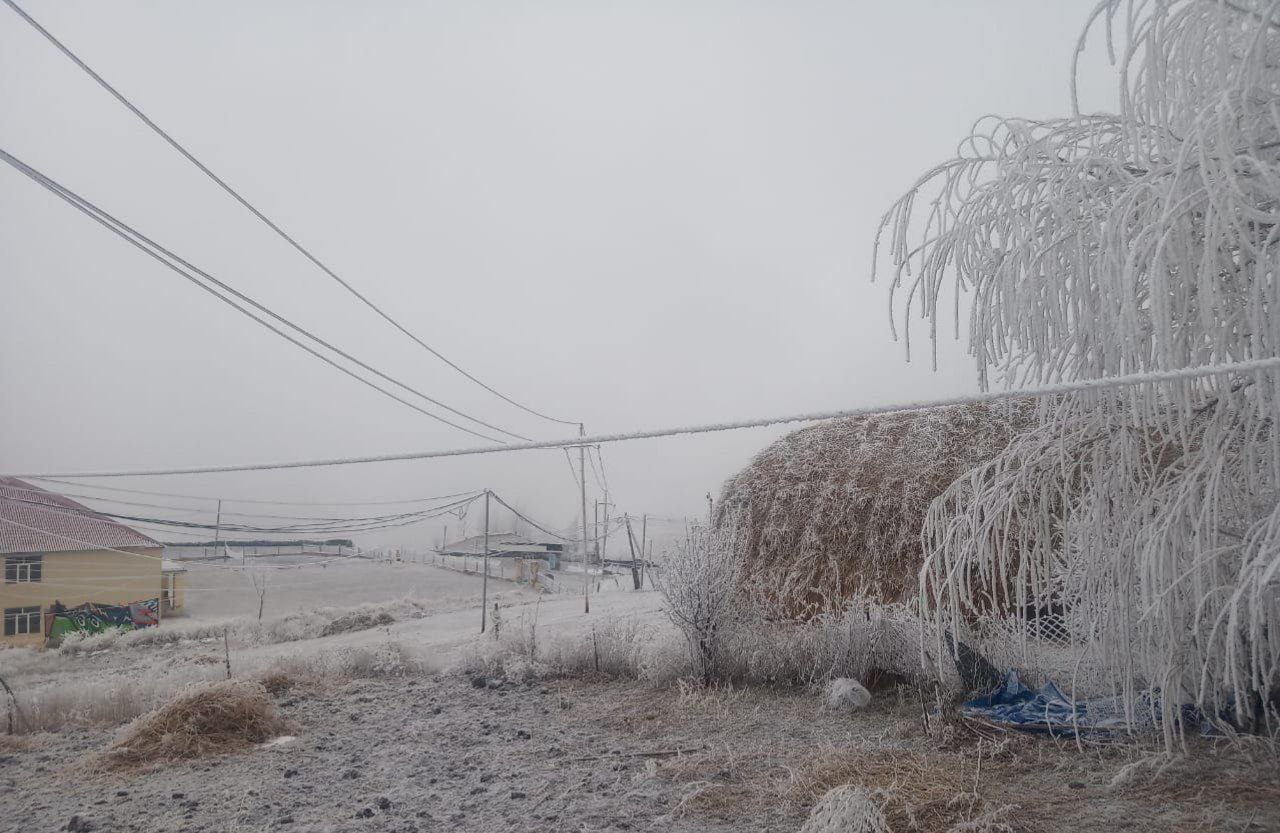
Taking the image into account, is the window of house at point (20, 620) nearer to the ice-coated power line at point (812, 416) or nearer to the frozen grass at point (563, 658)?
the ice-coated power line at point (812, 416)

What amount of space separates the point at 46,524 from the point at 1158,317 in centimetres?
634

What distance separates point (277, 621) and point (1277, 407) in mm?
8882

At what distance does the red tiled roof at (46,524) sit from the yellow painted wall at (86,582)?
79 millimetres

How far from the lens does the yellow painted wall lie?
511 cm

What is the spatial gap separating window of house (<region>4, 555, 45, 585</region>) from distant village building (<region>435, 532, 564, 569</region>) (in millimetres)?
4403

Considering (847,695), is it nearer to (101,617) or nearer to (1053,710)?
(1053,710)

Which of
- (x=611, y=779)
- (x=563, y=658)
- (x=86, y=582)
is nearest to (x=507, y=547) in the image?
(x=563, y=658)

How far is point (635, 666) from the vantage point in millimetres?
5941

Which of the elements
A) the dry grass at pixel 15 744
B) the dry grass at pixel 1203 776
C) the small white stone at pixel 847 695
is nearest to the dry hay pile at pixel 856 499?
the small white stone at pixel 847 695

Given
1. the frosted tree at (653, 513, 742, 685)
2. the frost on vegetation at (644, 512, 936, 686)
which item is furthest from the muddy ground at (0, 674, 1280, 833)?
the frosted tree at (653, 513, 742, 685)

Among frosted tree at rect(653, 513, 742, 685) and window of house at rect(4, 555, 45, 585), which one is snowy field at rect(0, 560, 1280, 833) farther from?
window of house at rect(4, 555, 45, 585)

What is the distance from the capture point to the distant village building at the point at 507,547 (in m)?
9.58

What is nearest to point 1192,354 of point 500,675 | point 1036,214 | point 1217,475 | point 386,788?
point 1217,475

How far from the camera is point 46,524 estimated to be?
5.11m
